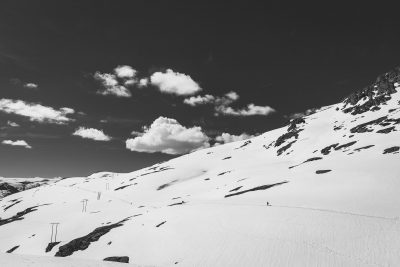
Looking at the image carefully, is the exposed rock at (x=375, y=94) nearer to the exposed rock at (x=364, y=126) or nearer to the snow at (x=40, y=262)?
the exposed rock at (x=364, y=126)

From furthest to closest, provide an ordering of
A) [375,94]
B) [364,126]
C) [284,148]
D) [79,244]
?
[375,94] < [284,148] < [364,126] < [79,244]

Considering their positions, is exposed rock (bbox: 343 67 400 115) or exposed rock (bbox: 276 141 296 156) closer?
exposed rock (bbox: 343 67 400 115)

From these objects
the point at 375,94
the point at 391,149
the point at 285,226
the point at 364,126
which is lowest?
the point at 285,226

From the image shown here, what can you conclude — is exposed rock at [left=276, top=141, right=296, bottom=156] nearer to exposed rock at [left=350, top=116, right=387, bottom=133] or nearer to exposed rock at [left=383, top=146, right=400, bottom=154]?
exposed rock at [left=350, top=116, right=387, bottom=133]

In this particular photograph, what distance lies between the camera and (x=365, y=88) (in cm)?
14500

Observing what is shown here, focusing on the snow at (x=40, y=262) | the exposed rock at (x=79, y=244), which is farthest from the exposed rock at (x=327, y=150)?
the snow at (x=40, y=262)

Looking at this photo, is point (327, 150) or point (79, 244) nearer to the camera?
point (79, 244)

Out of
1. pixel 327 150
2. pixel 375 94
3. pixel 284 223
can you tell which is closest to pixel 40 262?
pixel 284 223

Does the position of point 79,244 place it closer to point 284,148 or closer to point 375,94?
point 284,148

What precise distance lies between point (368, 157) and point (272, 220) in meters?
37.0

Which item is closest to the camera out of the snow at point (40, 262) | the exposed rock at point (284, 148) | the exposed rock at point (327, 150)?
the snow at point (40, 262)

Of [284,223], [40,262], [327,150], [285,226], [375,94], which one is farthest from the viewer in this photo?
[375,94]

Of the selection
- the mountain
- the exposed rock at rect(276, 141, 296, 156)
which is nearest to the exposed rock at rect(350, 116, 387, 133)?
the mountain

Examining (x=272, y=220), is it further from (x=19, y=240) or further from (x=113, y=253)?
(x=19, y=240)
